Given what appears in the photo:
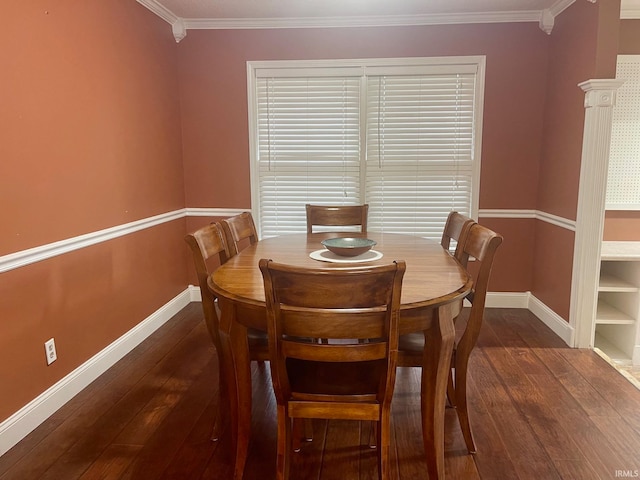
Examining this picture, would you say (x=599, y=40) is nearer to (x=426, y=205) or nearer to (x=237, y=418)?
(x=426, y=205)

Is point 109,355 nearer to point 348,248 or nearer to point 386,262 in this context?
point 348,248

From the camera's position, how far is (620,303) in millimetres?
3504

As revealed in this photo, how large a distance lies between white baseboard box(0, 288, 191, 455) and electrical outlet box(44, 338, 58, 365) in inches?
5.3

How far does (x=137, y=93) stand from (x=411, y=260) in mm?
2228

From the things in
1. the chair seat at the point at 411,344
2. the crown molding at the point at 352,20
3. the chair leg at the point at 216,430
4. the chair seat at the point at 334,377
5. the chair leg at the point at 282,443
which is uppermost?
the crown molding at the point at 352,20

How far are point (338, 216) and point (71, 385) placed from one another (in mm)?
1848

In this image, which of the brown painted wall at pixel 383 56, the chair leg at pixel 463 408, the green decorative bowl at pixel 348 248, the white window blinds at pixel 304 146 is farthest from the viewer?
the white window blinds at pixel 304 146

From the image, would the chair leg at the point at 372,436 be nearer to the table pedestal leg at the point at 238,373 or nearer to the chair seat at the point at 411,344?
the chair seat at the point at 411,344

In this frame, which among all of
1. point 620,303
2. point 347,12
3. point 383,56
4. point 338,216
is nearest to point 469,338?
point 338,216

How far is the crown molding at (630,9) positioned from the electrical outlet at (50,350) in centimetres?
417

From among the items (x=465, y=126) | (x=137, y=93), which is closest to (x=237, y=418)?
(x=137, y=93)

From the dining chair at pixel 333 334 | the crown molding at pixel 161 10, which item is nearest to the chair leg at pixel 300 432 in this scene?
the dining chair at pixel 333 334

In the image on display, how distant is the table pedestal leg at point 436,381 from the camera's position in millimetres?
1608

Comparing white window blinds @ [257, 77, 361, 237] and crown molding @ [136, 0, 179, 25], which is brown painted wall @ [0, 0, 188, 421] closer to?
crown molding @ [136, 0, 179, 25]
